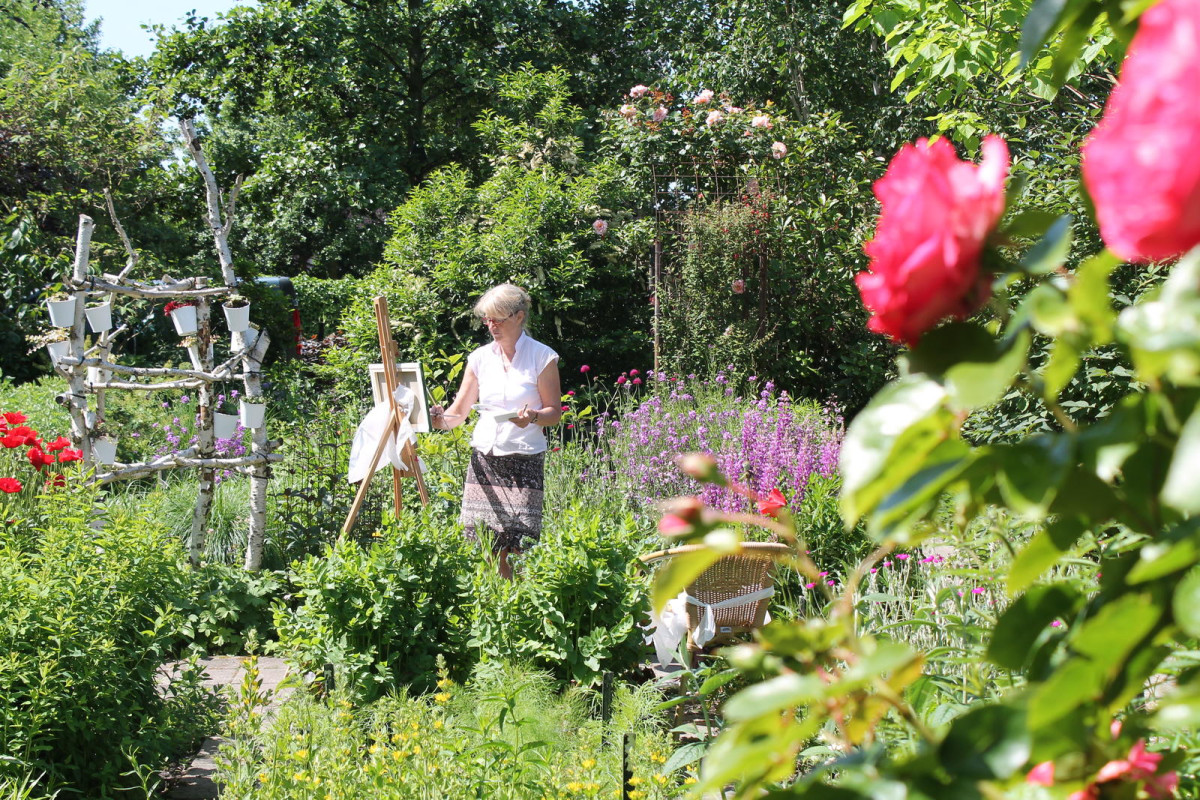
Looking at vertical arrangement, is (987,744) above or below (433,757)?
above

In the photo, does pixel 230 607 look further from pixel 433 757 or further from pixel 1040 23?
pixel 1040 23

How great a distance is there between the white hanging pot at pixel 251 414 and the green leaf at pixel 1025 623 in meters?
4.33

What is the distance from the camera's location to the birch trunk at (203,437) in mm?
4422

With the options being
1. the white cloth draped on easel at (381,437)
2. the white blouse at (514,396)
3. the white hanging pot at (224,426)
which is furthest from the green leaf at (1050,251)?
the white hanging pot at (224,426)

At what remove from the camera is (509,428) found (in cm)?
404

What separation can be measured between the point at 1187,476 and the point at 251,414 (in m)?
4.53

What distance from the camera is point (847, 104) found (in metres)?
11.6

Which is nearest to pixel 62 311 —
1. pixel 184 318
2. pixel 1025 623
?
pixel 184 318

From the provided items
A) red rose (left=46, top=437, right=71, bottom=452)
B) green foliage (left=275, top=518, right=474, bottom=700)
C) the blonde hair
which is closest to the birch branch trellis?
red rose (left=46, top=437, right=71, bottom=452)

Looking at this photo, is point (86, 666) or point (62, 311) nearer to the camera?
point (86, 666)

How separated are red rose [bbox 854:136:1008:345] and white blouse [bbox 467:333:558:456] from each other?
3.52m

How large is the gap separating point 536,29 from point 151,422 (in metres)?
7.80

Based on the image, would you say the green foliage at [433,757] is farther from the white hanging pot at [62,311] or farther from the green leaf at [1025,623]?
the white hanging pot at [62,311]

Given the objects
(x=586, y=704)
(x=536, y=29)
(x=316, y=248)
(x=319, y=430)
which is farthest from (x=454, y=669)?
(x=536, y=29)
